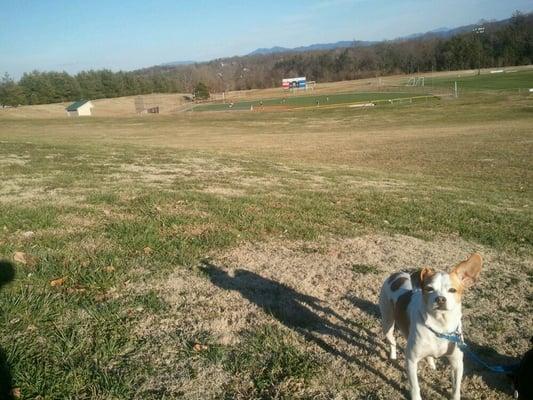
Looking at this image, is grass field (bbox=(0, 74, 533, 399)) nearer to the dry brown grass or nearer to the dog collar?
the dry brown grass

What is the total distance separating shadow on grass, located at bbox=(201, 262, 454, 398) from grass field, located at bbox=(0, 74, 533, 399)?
0.07ft

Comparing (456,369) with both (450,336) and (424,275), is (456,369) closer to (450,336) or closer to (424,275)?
(450,336)

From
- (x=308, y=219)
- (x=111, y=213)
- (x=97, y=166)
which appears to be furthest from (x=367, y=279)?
(x=97, y=166)

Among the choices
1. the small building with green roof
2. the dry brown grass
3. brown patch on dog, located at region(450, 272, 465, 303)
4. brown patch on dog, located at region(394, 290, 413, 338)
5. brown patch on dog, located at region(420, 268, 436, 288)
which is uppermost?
the small building with green roof

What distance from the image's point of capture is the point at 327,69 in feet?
508

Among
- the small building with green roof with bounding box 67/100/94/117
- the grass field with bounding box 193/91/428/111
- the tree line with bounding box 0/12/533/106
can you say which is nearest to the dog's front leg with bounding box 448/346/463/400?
the grass field with bounding box 193/91/428/111

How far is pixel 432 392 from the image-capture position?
12.5ft

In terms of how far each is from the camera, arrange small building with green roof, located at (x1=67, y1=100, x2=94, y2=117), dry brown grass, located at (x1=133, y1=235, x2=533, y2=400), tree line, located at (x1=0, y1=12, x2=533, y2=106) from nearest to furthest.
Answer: dry brown grass, located at (x1=133, y1=235, x2=533, y2=400), small building with green roof, located at (x1=67, y1=100, x2=94, y2=117), tree line, located at (x1=0, y1=12, x2=533, y2=106)

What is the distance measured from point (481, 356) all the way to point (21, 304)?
4.66 metres

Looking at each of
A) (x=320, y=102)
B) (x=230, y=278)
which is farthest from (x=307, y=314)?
(x=320, y=102)

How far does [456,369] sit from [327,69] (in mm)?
159708

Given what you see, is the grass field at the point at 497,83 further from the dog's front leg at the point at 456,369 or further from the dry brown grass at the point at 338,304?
the dog's front leg at the point at 456,369

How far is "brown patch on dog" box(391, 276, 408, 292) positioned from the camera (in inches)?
162

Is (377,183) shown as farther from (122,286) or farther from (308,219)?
(122,286)
